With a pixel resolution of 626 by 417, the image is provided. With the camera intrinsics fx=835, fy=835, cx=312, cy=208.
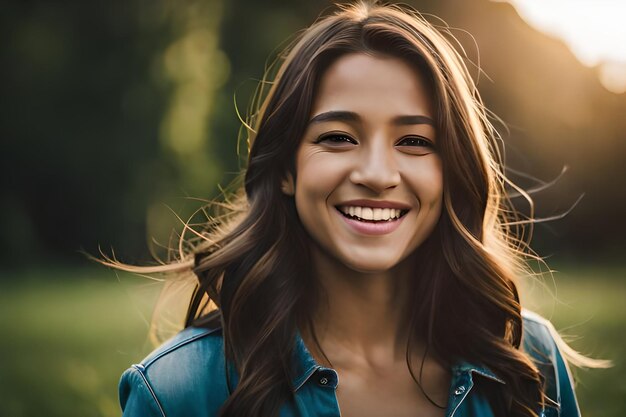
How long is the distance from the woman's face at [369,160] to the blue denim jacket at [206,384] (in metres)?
0.36

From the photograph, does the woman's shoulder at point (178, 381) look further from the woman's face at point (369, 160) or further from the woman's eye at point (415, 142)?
the woman's eye at point (415, 142)

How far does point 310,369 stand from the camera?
233cm

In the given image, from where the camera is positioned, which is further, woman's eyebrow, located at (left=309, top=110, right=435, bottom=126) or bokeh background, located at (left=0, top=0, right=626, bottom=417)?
bokeh background, located at (left=0, top=0, right=626, bottom=417)

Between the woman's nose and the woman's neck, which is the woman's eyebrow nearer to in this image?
the woman's nose

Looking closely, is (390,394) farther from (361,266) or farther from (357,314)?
(361,266)

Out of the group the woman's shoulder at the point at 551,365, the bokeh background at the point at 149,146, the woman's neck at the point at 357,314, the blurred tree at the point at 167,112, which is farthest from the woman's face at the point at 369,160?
the blurred tree at the point at 167,112

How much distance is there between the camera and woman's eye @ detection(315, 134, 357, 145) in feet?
7.49

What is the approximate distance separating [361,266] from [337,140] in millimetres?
352

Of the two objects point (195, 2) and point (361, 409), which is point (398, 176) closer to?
point (361, 409)

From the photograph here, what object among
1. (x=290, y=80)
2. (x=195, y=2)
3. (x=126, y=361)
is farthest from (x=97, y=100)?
(x=290, y=80)

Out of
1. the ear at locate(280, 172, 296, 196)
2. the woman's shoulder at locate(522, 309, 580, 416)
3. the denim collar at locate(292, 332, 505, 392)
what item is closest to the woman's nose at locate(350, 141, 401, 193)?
the ear at locate(280, 172, 296, 196)

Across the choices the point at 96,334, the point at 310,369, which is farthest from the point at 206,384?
the point at 96,334

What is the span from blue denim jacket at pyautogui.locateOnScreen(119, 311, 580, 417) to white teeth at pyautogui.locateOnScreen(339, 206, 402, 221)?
1.34 feet

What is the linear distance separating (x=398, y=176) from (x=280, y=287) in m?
0.47
